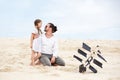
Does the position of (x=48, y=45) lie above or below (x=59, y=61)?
above

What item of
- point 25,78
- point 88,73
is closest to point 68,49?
point 88,73

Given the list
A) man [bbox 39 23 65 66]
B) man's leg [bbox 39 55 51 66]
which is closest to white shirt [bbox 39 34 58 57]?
man [bbox 39 23 65 66]

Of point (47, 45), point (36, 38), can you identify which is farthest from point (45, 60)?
point (36, 38)

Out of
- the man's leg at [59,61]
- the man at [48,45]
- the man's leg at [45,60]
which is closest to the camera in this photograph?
the man's leg at [45,60]

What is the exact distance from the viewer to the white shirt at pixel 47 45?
8.88 meters

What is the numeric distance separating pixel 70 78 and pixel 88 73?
0.97 m

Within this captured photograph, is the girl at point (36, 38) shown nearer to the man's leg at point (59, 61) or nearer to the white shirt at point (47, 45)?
the white shirt at point (47, 45)

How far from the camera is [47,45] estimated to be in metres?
8.90

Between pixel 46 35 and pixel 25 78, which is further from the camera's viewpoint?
pixel 46 35

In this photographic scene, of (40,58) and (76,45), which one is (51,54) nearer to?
(40,58)

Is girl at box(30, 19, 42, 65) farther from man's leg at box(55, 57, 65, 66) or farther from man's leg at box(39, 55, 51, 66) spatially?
man's leg at box(55, 57, 65, 66)

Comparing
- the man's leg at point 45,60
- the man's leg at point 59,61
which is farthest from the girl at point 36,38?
the man's leg at point 59,61

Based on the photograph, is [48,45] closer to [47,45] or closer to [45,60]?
[47,45]

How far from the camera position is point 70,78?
6914 millimetres
